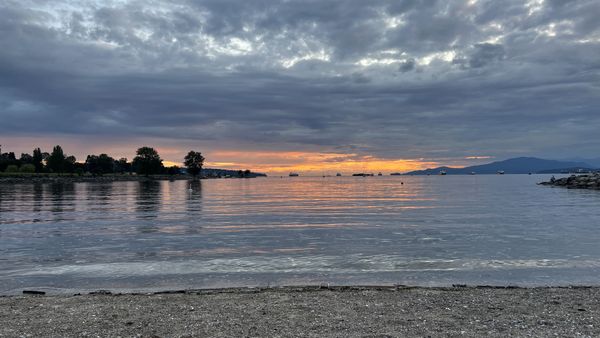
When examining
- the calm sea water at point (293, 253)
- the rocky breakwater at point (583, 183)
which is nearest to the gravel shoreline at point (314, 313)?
the calm sea water at point (293, 253)

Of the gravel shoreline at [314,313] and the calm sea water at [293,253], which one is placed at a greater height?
the gravel shoreline at [314,313]

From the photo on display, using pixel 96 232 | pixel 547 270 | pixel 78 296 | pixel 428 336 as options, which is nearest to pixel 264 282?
pixel 78 296

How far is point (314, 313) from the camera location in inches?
456

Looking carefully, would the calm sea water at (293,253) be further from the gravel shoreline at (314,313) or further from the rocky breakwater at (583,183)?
the rocky breakwater at (583,183)

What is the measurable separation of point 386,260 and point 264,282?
22.6 feet

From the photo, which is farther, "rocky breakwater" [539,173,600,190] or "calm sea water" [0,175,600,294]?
"rocky breakwater" [539,173,600,190]

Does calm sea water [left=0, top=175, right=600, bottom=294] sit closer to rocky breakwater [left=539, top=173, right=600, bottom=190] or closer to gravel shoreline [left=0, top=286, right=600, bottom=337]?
gravel shoreline [left=0, top=286, right=600, bottom=337]

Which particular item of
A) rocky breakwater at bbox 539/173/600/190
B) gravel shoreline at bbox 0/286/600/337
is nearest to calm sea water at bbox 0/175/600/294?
gravel shoreline at bbox 0/286/600/337

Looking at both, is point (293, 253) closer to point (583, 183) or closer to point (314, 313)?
point (314, 313)

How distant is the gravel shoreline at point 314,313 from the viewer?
33.3ft

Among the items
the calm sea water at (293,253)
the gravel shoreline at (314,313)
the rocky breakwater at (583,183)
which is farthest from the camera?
the rocky breakwater at (583,183)

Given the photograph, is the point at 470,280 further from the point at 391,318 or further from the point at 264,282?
the point at 264,282

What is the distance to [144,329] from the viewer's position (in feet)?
34.2

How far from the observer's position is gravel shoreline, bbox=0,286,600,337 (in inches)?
400
